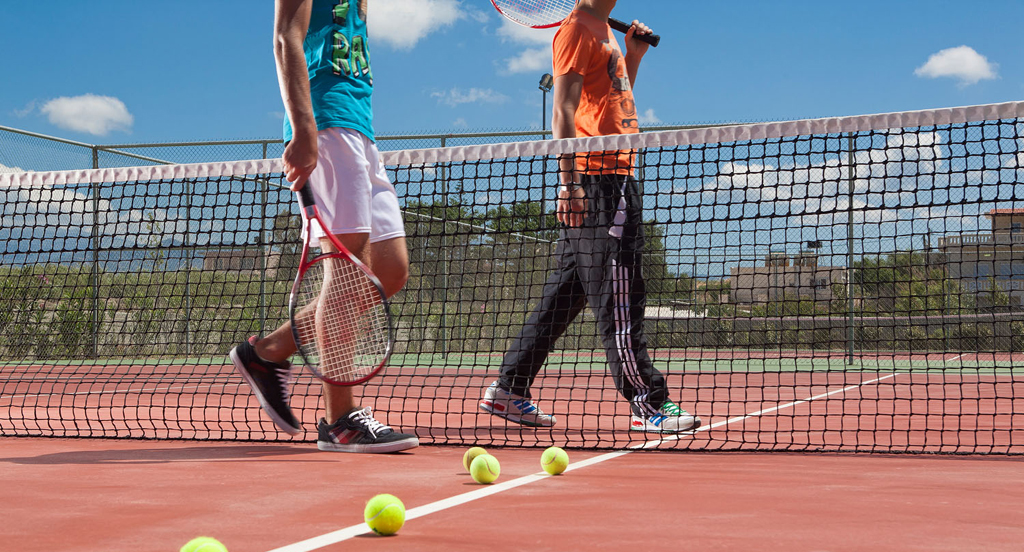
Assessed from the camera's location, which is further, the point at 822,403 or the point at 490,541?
the point at 822,403

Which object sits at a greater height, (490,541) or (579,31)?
(579,31)

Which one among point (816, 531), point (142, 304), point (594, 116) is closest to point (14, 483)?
point (816, 531)

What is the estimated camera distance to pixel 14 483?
2.53m

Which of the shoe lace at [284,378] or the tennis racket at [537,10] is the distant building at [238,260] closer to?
the tennis racket at [537,10]

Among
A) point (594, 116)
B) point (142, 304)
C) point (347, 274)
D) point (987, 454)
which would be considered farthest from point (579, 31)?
Result: point (142, 304)

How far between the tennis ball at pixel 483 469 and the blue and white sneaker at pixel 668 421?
123 centimetres

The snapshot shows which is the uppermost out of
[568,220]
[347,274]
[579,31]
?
[579,31]

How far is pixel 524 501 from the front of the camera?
7.10ft

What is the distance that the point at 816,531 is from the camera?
183 cm

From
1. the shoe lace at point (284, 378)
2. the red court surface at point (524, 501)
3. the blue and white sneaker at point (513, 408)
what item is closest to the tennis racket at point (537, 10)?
the blue and white sneaker at point (513, 408)

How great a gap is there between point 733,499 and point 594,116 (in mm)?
2261

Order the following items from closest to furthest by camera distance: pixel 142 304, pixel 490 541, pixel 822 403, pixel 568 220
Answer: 1. pixel 490 541
2. pixel 568 220
3. pixel 822 403
4. pixel 142 304

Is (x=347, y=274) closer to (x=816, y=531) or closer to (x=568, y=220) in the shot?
(x=568, y=220)

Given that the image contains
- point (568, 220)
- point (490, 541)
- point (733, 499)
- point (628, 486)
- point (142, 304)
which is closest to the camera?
point (490, 541)
